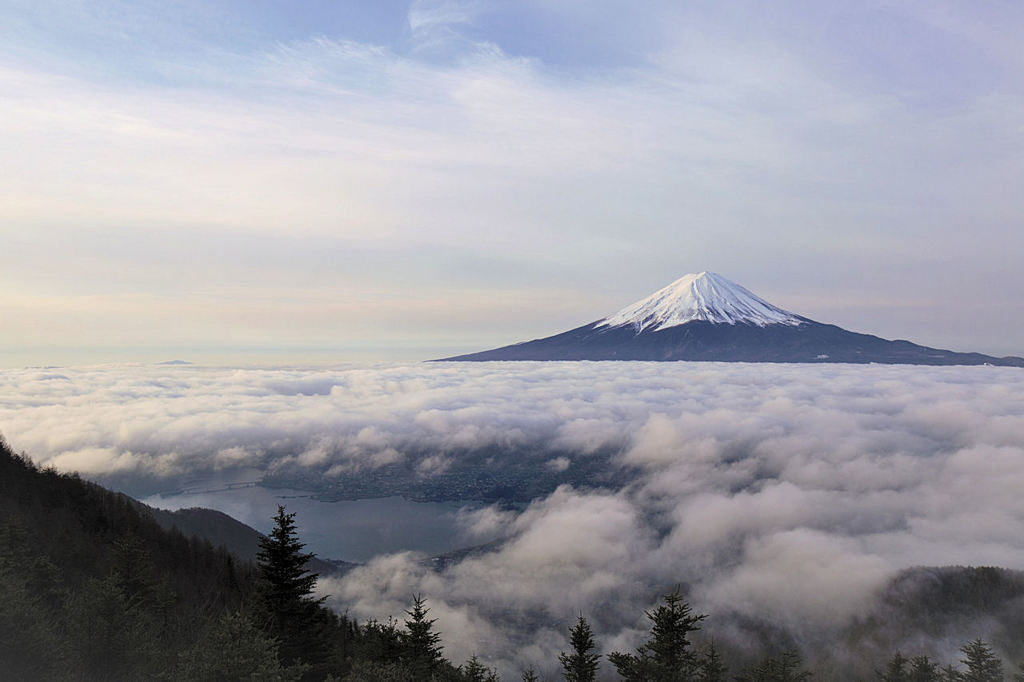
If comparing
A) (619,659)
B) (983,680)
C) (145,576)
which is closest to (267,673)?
(145,576)

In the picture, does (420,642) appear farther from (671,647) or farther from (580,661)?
(671,647)

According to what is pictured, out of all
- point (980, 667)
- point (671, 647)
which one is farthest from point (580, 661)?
point (980, 667)

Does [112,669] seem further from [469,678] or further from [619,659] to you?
[619,659]

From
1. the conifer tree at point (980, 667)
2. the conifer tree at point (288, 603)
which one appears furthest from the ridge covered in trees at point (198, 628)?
the conifer tree at point (980, 667)

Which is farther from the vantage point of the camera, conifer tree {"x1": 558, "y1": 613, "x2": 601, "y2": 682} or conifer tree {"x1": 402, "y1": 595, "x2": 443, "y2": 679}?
conifer tree {"x1": 558, "y1": 613, "x2": 601, "y2": 682}

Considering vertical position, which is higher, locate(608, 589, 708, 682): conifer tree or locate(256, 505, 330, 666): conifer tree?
locate(256, 505, 330, 666): conifer tree

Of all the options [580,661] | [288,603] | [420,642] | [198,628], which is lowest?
[580,661]

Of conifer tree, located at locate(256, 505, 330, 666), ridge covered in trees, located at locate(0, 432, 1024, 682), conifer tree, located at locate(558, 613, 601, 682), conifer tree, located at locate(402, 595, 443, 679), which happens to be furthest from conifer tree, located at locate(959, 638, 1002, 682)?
conifer tree, located at locate(256, 505, 330, 666)

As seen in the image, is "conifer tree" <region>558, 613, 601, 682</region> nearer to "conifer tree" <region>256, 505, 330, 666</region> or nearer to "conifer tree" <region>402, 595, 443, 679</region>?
"conifer tree" <region>402, 595, 443, 679</region>
